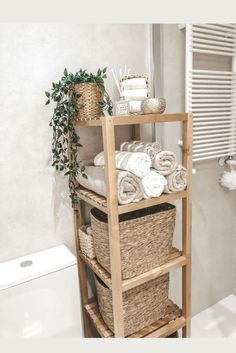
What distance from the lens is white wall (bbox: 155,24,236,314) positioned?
1448mm

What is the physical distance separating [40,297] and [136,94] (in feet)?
3.02

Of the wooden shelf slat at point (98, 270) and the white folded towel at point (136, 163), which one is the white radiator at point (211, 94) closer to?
the white folded towel at point (136, 163)

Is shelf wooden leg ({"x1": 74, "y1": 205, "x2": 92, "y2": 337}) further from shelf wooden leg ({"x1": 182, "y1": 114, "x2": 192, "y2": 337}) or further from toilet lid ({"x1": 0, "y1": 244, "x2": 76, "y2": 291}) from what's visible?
shelf wooden leg ({"x1": 182, "y1": 114, "x2": 192, "y2": 337})

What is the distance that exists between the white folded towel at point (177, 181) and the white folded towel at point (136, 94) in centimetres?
34

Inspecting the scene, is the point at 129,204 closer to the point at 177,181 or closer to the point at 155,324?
the point at 177,181

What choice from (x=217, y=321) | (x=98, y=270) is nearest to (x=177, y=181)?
(x=98, y=270)

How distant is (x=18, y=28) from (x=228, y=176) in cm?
143

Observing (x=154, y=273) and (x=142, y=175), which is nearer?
(x=142, y=175)

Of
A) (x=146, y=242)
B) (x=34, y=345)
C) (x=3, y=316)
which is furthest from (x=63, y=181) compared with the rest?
(x=34, y=345)

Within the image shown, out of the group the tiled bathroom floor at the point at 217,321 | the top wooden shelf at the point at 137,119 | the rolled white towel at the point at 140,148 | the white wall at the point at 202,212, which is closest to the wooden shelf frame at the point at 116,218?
the top wooden shelf at the point at 137,119

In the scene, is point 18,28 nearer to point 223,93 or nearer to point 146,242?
point 146,242

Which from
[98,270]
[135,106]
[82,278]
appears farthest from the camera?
[82,278]

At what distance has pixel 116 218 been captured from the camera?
38.3 inches

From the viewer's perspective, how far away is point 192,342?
0.50 metres
